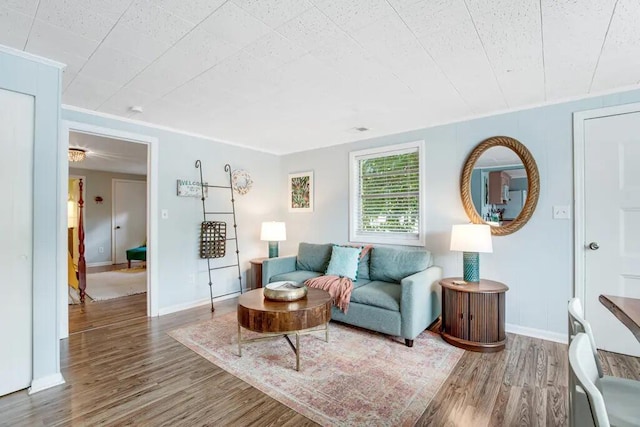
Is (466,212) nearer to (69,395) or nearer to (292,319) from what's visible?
(292,319)

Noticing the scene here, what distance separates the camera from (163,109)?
3135 mm

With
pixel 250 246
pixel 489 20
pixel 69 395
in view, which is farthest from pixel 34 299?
pixel 489 20

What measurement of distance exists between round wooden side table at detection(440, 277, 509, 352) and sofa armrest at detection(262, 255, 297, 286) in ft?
6.88

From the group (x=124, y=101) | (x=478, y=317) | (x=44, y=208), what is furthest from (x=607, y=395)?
(x=124, y=101)

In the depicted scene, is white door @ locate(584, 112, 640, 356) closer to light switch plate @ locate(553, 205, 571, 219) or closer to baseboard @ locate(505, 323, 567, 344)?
light switch plate @ locate(553, 205, 571, 219)

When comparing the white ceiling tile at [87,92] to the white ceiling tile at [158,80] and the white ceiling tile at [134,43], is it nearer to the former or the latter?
the white ceiling tile at [158,80]

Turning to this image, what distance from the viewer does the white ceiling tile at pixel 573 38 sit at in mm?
1619

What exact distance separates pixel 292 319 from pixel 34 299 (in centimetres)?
179

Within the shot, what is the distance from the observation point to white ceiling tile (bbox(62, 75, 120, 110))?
252cm

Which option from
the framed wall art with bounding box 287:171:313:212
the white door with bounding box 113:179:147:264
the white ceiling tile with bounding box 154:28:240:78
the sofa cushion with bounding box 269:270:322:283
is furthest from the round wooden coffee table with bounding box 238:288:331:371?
the white door with bounding box 113:179:147:264

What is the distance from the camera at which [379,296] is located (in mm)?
3006

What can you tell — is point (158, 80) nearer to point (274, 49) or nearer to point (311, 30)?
point (274, 49)

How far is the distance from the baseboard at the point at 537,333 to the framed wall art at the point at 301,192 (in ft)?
9.68

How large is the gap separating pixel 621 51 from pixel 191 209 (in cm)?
433
